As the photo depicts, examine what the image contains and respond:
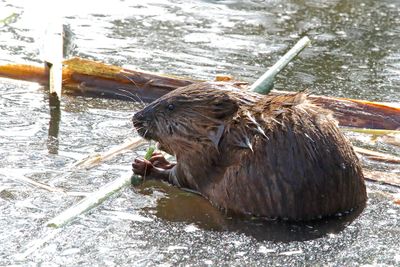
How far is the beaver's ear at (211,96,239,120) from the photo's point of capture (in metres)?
5.08

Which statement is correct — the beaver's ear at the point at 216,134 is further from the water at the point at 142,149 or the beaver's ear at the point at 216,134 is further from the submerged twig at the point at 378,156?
the submerged twig at the point at 378,156

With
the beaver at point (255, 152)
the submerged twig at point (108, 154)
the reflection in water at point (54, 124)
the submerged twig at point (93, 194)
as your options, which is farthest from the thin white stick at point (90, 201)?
the reflection in water at point (54, 124)

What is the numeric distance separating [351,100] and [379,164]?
0.86 m

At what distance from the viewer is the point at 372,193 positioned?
535 cm

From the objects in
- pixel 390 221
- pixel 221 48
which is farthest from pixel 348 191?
pixel 221 48

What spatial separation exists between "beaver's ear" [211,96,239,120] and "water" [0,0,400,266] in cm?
49

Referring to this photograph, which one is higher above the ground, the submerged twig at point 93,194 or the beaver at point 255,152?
the beaver at point 255,152

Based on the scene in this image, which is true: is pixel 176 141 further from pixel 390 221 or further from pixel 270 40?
pixel 270 40

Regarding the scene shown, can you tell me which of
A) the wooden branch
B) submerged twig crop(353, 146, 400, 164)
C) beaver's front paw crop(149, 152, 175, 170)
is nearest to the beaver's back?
beaver's front paw crop(149, 152, 175, 170)

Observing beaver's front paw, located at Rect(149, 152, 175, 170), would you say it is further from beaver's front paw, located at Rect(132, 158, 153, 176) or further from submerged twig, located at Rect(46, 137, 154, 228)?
beaver's front paw, located at Rect(132, 158, 153, 176)

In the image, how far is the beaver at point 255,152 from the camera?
483 cm

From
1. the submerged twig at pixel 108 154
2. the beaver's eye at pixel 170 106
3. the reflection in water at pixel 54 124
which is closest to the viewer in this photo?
the beaver's eye at pixel 170 106

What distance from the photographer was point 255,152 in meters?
4.89

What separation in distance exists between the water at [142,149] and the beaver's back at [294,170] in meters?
0.10
